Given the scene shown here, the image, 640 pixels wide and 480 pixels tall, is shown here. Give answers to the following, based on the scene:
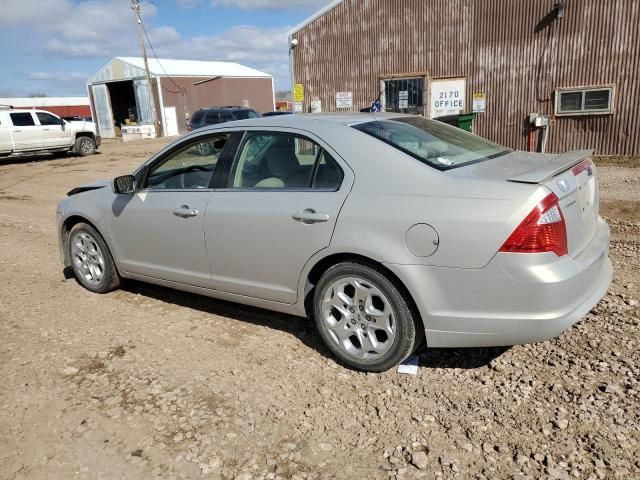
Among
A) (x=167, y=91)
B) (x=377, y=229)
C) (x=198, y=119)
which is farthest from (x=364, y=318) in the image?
(x=167, y=91)

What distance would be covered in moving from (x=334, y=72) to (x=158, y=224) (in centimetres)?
1386

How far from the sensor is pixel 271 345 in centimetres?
381

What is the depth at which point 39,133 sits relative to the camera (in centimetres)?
2034

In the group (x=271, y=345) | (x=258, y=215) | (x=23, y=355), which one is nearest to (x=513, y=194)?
(x=258, y=215)

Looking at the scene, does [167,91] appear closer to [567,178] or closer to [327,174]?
[327,174]

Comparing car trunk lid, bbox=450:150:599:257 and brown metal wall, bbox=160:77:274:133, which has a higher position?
brown metal wall, bbox=160:77:274:133

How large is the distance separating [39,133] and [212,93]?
70.5 ft

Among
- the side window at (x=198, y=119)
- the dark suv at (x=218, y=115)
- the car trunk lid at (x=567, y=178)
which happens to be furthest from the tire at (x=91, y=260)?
the side window at (x=198, y=119)

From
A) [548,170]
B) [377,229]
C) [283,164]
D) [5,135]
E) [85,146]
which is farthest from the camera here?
[85,146]

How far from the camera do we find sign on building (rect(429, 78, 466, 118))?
15.1 meters

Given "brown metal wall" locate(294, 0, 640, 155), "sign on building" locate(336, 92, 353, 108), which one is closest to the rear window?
"brown metal wall" locate(294, 0, 640, 155)

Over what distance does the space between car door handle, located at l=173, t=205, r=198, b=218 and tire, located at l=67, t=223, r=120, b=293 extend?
1187 millimetres

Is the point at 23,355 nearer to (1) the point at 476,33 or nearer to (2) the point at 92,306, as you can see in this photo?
(2) the point at 92,306

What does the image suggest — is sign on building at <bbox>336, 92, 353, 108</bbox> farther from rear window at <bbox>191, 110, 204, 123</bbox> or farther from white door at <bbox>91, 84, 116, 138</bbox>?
white door at <bbox>91, 84, 116, 138</bbox>
